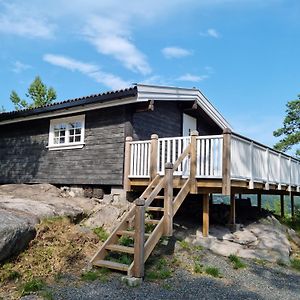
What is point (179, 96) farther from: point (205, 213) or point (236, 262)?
point (236, 262)

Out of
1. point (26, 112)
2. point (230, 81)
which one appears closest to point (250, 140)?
point (26, 112)

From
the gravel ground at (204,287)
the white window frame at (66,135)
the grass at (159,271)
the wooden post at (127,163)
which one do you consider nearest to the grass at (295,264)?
the gravel ground at (204,287)

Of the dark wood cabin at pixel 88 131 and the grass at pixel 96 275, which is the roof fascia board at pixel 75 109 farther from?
the grass at pixel 96 275

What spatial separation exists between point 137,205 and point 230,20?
807 centimetres

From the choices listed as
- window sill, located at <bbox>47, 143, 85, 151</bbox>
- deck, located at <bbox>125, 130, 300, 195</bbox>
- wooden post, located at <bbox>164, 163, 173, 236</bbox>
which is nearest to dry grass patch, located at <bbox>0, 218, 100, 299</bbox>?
wooden post, located at <bbox>164, 163, 173, 236</bbox>

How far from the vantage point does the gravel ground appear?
5180 mm

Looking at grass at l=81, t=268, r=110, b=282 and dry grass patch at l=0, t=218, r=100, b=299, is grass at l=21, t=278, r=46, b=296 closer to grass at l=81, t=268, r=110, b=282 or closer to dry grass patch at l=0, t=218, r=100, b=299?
dry grass patch at l=0, t=218, r=100, b=299

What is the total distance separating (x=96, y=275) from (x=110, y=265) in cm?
31

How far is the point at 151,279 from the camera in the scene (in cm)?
593

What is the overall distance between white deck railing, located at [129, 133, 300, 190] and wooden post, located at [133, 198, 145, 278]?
7.51ft

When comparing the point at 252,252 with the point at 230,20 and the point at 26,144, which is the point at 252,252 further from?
the point at 26,144

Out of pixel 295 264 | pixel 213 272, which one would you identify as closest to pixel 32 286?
pixel 213 272

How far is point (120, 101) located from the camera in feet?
30.8

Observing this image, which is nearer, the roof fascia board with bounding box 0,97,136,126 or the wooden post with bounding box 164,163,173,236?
the wooden post with bounding box 164,163,173,236
